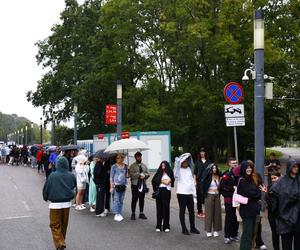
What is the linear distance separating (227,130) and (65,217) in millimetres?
26547

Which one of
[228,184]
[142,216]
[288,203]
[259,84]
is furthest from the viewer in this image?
[142,216]

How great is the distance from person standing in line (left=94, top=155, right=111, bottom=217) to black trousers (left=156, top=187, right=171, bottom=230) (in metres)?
2.45

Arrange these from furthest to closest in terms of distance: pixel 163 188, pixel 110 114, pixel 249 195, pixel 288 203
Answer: pixel 110 114 < pixel 163 188 < pixel 249 195 < pixel 288 203

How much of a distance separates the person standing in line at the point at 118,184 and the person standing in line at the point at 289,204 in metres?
5.51

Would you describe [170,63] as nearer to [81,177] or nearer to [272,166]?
[81,177]

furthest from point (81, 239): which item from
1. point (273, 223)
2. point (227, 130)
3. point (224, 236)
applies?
point (227, 130)

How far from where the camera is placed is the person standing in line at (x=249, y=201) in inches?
298

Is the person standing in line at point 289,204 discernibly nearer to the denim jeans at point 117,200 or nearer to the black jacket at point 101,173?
the denim jeans at point 117,200

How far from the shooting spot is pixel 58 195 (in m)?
8.21

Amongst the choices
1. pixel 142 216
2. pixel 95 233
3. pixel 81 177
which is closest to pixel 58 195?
pixel 95 233

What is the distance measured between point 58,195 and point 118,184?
11.5ft

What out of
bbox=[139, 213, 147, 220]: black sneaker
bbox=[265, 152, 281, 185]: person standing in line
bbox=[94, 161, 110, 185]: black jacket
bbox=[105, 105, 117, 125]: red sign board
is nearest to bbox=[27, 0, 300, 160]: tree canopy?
bbox=[105, 105, 117, 125]: red sign board

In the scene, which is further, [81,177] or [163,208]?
[81,177]

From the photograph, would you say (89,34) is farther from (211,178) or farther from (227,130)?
(211,178)
